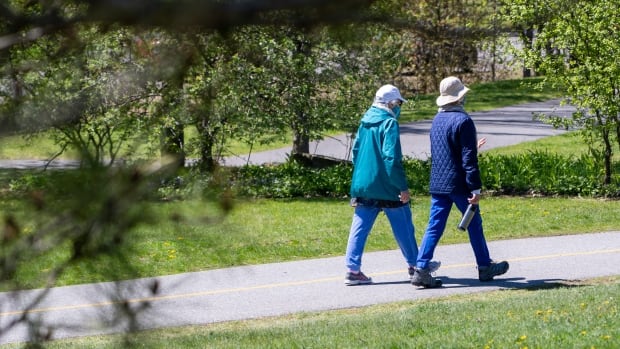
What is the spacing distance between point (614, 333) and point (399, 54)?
334 inches

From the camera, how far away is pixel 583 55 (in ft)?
43.8

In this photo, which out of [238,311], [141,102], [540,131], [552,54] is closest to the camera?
[141,102]

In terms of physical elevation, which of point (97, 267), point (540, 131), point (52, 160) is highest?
point (52, 160)

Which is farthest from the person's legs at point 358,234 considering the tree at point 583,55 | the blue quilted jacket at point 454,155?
the tree at point 583,55

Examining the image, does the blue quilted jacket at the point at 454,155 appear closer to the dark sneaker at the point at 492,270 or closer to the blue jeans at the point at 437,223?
the blue jeans at the point at 437,223

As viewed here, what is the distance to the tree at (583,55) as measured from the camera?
1302 centimetres

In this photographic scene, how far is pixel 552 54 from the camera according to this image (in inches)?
546

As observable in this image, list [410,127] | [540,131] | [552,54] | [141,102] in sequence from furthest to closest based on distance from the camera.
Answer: [410,127] → [540,131] → [552,54] → [141,102]

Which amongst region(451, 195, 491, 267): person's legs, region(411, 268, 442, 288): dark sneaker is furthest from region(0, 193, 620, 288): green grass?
region(451, 195, 491, 267): person's legs

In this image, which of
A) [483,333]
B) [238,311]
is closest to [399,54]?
[238,311]

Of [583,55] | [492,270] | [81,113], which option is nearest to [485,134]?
[583,55]

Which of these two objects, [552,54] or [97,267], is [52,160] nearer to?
[97,267]

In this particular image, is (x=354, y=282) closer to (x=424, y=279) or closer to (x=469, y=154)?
(x=424, y=279)

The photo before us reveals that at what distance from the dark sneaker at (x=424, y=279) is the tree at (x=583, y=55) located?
17.2 feet
